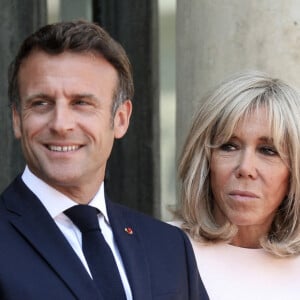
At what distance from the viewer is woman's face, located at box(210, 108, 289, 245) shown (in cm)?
396

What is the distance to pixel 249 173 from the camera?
3.94 metres

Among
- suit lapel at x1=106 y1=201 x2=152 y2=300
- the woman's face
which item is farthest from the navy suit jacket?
the woman's face

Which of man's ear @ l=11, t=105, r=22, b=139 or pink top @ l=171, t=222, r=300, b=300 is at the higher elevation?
man's ear @ l=11, t=105, r=22, b=139

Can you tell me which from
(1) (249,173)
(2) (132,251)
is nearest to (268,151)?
(1) (249,173)

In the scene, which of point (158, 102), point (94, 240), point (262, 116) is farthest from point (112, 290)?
point (158, 102)

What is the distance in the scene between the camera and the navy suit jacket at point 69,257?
296 centimetres

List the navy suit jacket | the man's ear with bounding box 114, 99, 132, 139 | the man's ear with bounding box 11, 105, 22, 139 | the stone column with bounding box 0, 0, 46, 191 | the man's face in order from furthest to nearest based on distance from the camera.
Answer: the stone column with bounding box 0, 0, 46, 191, the man's ear with bounding box 114, 99, 132, 139, the man's ear with bounding box 11, 105, 22, 139, the man's face, the navy suit jacket

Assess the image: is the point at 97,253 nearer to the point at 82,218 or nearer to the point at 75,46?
the point at 82,218

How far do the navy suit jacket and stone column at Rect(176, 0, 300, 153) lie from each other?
134 cm

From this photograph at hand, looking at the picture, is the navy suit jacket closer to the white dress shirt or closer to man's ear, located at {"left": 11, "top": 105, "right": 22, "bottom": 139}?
the white dress shirt

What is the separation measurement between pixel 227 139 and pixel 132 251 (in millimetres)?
886

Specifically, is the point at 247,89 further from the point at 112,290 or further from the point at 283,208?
the point at 112,290

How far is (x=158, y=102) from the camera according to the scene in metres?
7.38

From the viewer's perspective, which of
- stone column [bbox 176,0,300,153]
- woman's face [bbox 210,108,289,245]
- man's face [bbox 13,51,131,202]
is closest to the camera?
man's face [bbox 13,51,131,202]
